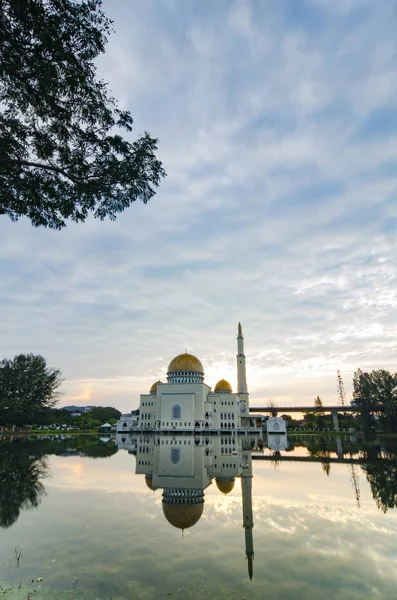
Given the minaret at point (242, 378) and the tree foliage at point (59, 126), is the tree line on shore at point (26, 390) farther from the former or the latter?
the tree foliage at point (59, 126)

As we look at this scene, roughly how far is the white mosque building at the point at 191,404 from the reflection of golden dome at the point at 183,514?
4841 centimetres

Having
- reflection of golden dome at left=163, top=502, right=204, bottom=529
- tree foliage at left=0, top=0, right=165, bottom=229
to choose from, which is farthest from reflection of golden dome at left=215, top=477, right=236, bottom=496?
tree foliage at left=0, top=0, right=165, bottom=229

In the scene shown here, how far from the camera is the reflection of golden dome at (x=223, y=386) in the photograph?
70.0 m

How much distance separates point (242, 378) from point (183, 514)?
61.3 metres

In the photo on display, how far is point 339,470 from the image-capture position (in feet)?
66.0

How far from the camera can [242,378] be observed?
70.8 meters

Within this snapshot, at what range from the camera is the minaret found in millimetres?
69750

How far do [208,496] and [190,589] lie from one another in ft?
25.1

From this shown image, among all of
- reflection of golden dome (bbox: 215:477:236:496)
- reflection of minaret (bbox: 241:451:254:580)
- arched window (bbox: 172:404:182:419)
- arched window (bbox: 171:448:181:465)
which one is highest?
arched window (bbox: 172:404:182:419)

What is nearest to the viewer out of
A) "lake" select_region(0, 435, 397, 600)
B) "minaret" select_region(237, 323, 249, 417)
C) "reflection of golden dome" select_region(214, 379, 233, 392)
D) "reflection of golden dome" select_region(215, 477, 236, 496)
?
"lake" select_region(0, 435, 397, 600)

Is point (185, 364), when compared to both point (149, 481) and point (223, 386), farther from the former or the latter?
point (149, 481)

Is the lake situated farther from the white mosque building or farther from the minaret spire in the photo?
the minaret spire

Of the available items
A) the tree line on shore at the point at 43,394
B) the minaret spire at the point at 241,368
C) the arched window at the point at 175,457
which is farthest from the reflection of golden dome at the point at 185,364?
the arched window at the point at 175,457

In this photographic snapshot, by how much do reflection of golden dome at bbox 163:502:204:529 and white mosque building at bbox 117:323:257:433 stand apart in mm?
48414
